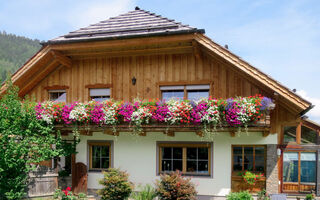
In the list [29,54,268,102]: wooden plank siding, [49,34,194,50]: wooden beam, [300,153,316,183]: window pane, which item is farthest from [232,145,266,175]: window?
[300,153,316,183]: window pane

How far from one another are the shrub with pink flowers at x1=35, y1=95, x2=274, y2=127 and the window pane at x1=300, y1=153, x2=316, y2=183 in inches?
292

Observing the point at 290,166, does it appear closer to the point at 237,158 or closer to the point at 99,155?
the point at 237,158

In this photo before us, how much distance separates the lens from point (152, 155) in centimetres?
1108

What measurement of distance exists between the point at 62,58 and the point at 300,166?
12.8 m

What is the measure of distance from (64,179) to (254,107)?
8.10m

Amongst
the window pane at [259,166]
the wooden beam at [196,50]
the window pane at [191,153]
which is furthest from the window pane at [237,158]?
the wooden beam at [196,50]

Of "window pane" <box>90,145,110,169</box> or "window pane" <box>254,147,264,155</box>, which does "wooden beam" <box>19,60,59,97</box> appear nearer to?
"window pane" <box>90,145,110,169</box>

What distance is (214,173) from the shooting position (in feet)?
34.5

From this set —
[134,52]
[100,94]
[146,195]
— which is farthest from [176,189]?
[134,52]

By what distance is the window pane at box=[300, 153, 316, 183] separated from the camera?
1464cm

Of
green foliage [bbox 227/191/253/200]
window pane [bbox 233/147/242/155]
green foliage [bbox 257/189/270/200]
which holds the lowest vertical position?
green foliage [bbox 257/189/270/200]

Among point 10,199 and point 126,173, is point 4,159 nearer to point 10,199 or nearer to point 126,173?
point 10,199

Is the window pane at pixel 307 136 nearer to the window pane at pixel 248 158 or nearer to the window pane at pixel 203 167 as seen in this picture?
the window pane at pixel 248 158

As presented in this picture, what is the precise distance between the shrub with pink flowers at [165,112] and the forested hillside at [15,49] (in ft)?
313
